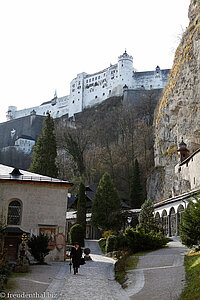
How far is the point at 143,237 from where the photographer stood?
18.6m

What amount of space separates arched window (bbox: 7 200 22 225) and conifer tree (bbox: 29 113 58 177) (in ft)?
50.4

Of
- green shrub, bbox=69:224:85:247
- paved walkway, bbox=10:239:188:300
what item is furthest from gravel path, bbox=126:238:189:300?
green shrub, bbox=69:224:85:247

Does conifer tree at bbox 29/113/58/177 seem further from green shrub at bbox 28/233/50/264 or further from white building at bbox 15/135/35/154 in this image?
white building at bbox 15/135/35/154

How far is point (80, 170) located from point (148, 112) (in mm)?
24167

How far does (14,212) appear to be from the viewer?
18.7m

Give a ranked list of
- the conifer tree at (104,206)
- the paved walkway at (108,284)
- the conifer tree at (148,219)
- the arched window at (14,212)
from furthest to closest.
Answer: the conifer tree at (104,206) < the conifer tree at (148,219) < the arched window at (14,212) < the paved walkway at (108,284)

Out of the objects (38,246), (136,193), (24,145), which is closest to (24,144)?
(24,145)

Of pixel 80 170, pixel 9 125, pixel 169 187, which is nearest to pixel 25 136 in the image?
pixel 9 125

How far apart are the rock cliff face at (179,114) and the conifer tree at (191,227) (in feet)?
60.0

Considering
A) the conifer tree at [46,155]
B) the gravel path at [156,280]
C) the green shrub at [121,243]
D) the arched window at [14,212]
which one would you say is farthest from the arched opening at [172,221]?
the arched window at [14,212]

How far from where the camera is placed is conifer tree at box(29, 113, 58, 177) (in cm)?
3472

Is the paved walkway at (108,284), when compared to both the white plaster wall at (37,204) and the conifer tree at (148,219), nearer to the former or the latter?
the white plaster wall at (37,204)

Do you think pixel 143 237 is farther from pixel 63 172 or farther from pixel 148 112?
pixel 148 112

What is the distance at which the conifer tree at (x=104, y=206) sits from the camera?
32375mm
